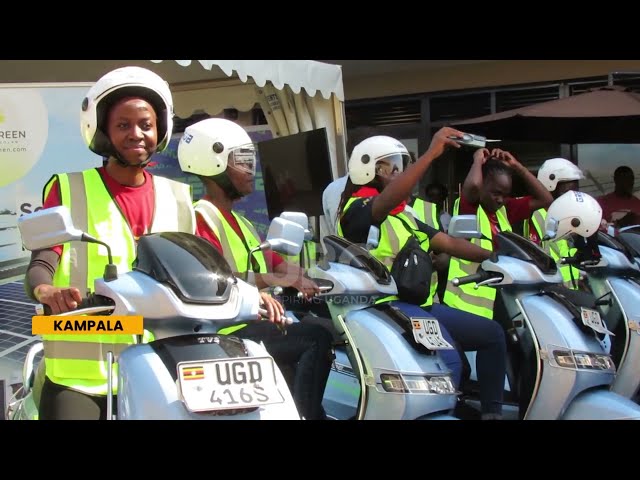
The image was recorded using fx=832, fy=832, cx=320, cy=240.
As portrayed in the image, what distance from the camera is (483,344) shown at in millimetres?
3857

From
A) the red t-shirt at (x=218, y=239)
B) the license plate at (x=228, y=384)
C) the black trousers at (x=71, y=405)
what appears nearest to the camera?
the license plate at (x=228, y=384)

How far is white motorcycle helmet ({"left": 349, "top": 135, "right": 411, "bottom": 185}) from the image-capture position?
3.89 meters

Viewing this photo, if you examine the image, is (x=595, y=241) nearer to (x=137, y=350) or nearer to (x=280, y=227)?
(x=280, y=227)

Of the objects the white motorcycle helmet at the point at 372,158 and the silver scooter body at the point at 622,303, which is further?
the silver scooter body at the point at 622,303

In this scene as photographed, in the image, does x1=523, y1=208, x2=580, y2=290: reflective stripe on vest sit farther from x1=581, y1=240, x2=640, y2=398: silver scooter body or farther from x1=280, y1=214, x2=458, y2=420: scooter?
x1=280, y1=214, x2=458, y2=420: scooter

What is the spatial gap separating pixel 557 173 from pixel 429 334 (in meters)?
1.99

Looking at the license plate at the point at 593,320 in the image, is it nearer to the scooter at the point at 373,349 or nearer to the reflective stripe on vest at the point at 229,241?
the scooter at the point at 373,349

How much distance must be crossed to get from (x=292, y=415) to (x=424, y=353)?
124 centimetres

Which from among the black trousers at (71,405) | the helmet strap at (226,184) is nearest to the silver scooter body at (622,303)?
the helmet strap at (226,184)

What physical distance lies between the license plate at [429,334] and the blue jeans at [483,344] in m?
0.27

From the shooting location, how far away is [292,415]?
2.26 meters

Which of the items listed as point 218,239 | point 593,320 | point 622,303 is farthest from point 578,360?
point 218,239

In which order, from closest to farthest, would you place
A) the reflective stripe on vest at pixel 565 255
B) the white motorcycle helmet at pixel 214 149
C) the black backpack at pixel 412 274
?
the white motorcycle helmet at pixel 214 149, the black backpack at pixel 412 274, the reflective stripe on vest at pixel 565 255

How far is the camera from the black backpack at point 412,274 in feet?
11.9
